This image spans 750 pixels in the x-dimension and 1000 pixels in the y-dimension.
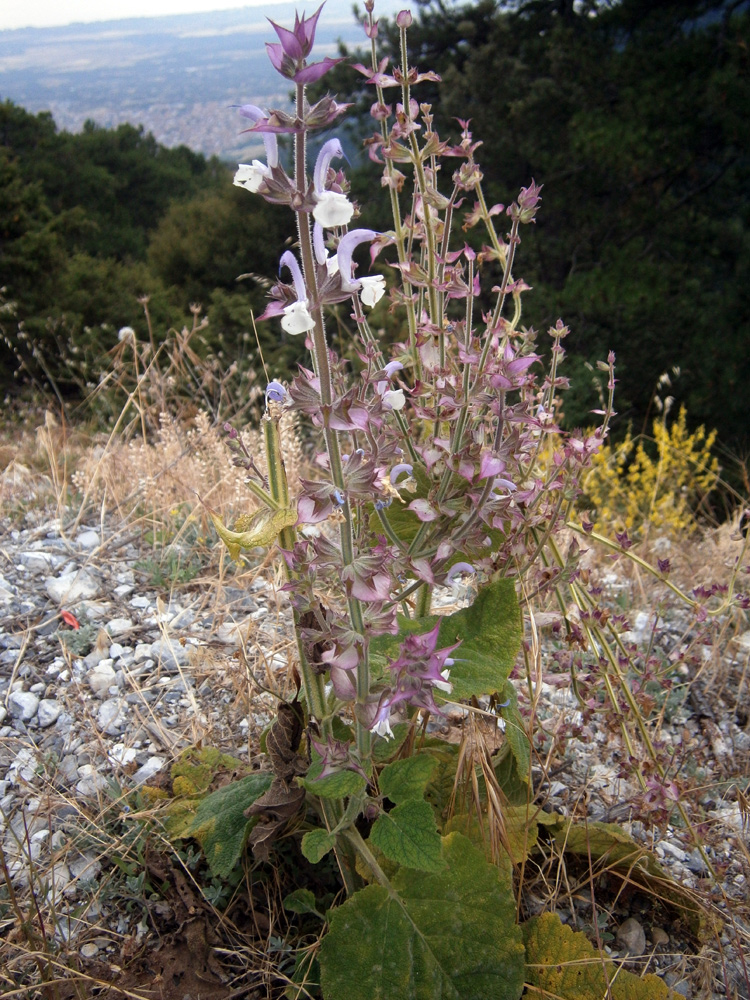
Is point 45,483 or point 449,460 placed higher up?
point 449,460

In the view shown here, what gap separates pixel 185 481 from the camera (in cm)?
288

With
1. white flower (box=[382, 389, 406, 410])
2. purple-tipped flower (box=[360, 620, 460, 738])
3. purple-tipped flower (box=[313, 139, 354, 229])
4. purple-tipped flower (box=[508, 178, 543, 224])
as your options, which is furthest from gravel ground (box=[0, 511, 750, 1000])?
purple-tipped flower (box=[313, 139, 354, 229])

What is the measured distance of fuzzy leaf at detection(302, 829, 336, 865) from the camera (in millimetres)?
1033

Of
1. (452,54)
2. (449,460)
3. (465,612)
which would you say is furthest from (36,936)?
(452,54)

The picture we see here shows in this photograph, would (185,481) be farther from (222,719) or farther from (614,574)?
(614,574)

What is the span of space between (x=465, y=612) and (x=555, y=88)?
808cm

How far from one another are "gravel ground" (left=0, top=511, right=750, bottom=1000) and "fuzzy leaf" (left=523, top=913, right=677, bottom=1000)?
88 mm

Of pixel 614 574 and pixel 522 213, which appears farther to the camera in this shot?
pixel 614 574

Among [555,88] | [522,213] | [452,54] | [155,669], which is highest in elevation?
[452,54]

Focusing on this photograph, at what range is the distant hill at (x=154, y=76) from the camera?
19719 mm

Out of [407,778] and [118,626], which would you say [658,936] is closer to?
[407,778]

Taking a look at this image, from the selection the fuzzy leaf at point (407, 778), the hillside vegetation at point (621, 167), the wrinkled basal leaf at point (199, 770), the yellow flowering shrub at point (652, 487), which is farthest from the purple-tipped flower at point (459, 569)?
the hillside vegetation at point (621, 167)

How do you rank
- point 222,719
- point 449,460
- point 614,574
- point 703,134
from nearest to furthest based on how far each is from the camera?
point 449,460 → point 222,719 → point 614,574 → point 703,134

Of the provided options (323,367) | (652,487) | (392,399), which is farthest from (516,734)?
(652,487)
